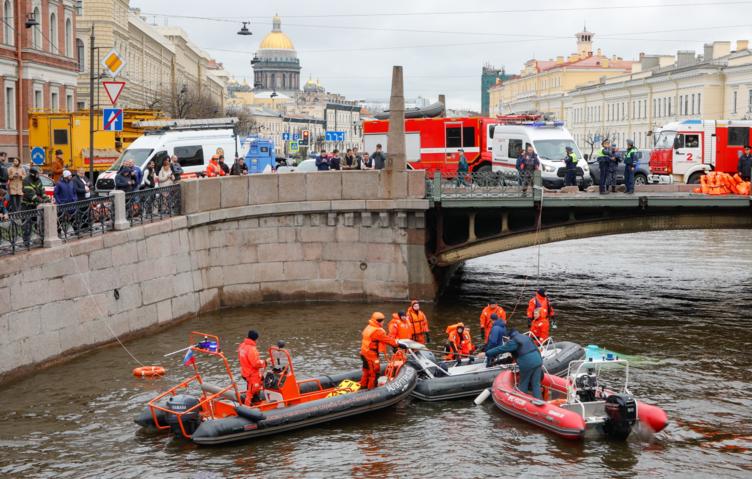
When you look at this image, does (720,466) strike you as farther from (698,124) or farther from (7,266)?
(698,124)

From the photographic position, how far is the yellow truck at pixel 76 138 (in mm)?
38656

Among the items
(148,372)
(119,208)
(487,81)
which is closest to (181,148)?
(119,208)

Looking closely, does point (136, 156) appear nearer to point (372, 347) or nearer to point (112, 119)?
point (112, 119)

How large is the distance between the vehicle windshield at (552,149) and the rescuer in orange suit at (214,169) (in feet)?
33.0

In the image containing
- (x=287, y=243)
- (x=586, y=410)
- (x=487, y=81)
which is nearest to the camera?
(x=586, y=410)

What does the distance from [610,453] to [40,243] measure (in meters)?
11.3

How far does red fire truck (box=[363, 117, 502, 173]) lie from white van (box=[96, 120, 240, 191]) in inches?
275

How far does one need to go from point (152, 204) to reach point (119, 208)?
74.0 inches

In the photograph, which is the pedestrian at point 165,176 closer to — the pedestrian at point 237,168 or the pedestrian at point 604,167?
the pedestrian at point 237,168

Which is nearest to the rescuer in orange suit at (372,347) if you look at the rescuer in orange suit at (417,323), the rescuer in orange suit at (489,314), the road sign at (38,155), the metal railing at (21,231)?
the rescuer in orange suit at (417,323)

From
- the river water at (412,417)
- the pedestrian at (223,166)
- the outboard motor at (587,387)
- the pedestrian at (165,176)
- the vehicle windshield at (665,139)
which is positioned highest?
the vehicle windshield at (665,139)

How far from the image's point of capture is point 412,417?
18625mm

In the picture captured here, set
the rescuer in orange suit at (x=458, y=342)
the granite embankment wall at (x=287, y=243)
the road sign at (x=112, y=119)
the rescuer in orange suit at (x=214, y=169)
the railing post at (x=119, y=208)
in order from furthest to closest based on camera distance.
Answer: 1. the rescuer in orange suit at (x=214, y=169)
2. the granite embankment wall at (x=287, y=243)
3. the road sign at (x=112, y=119)
4. the railing post at (x=119, y=208)
5. the rescuer in orange suit at (x=458, y=342)

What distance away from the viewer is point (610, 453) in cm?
1662
